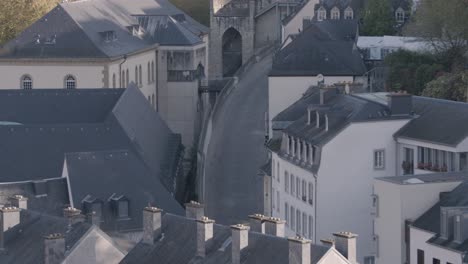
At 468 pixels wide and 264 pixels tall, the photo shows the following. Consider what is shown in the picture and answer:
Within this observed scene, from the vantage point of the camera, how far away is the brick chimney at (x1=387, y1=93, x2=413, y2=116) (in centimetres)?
5406

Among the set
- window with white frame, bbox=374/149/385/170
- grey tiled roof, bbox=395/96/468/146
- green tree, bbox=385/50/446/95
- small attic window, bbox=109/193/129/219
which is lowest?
small attic window, bbox=109/193/129/219

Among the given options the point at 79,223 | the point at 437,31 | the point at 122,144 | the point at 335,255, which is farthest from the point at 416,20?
the point at 335,255

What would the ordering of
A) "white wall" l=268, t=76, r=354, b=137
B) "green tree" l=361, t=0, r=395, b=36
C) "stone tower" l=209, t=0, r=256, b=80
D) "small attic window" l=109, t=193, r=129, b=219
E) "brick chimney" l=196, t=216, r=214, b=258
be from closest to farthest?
"brick chimney" l=196, t=216, r=214, b=258, "small attic window" l=109, t=193, r=129, b=219, "white wall" l=268, t=76, r=354, b=137, "green tree" l=361, t=0, r=395, b=36, "stone tower" l=209, t=0, r=256, b=80

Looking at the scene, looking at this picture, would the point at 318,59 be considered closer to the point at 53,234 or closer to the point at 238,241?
the point at 53,234

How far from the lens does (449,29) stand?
68375mm

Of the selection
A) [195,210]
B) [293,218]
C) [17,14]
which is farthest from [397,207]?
[17,14]

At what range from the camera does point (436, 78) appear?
65.9 meters

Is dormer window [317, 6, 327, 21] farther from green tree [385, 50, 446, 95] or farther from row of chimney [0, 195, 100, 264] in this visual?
row of chimney [0, 195, 100, 264]

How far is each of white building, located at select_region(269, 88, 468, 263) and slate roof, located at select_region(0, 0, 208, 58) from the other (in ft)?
91.8

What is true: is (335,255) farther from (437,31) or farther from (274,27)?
(274,27)

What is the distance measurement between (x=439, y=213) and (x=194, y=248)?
9808mm

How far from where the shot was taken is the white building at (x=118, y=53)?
80812mm

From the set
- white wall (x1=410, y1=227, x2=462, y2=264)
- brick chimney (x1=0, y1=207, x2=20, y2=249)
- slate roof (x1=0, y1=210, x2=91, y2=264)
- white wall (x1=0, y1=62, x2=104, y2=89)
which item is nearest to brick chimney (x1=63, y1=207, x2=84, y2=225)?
slate roof (x1=0, y1=210, x2=91, y2=264)

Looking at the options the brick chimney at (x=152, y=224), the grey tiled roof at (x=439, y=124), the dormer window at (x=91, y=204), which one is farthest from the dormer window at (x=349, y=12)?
the brick chimney at (x=152, y=224)
